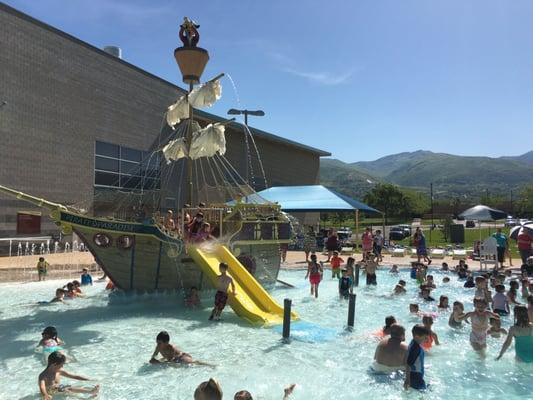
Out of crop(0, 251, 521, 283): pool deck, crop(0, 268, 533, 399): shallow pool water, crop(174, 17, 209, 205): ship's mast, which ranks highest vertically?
crop(174, 17, 209, 205): ship's mast

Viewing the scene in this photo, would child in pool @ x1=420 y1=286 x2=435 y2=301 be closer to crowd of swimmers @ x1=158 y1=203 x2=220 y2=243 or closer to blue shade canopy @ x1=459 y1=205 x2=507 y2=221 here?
crowd of swimmers @ x1=158 y1=203 x2=220 y2=243

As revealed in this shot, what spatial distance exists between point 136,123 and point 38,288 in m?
18.0

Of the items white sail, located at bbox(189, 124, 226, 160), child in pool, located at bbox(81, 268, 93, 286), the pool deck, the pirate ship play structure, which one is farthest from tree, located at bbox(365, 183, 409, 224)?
white sail, located at bbox(189, 124, 226, 160)

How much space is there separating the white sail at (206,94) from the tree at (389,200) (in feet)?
220

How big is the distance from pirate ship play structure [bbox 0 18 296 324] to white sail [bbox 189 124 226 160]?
0.09 feet

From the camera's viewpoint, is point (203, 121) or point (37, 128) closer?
point (37, 128)

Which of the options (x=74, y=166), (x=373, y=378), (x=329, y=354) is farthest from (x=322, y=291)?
(x=74, y=166)

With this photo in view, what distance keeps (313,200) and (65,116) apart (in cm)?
1401

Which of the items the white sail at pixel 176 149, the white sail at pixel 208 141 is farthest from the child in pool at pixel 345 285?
the white sail at pixel 176 149

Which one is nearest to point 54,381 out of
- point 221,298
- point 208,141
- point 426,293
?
point 221,298

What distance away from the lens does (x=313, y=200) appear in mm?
25391

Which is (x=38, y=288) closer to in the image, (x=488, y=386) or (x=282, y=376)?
(x=282, y=376)

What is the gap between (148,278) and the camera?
13266mm

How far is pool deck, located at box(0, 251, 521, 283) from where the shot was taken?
17581 millimetres
